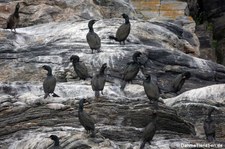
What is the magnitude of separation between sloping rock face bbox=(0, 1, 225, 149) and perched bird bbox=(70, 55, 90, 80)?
21 centimetres

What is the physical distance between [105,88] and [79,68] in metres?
0.88

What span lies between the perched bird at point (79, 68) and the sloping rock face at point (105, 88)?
0.69ft

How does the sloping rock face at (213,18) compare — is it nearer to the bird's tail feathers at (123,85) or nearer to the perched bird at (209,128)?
the bird's tail feathers at (123,85)

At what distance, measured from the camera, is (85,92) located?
23359 mm

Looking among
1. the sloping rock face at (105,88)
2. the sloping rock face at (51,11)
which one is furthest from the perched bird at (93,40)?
the sloping rock face at (51,11)

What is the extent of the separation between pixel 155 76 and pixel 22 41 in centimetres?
418

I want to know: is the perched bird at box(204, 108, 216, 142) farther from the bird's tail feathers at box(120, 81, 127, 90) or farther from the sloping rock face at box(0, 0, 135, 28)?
the sloping rock face at box(0, 0, 135, 28)

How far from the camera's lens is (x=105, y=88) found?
24.0 metres

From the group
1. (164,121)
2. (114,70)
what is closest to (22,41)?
(114,70)

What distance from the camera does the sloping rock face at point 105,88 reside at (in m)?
20.7

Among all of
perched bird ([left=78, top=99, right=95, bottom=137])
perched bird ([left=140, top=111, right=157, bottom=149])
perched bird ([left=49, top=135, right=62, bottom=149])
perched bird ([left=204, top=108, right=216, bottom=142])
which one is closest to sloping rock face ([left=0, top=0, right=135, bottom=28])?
perched bird ([left=204, top=108, right=216, bottom=142])

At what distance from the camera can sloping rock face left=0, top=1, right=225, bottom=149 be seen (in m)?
20.7

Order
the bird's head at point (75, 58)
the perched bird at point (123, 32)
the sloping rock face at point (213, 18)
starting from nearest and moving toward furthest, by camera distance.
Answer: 1. the bird's head at point (75, 58)
2. the perched bird at point (123, 32)
3. the sloping rock face at point (213, 18)

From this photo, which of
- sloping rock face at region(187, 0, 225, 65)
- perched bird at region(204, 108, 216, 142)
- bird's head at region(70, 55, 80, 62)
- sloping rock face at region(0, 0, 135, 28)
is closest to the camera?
perched bird at region(204, 108, 216, 142)
